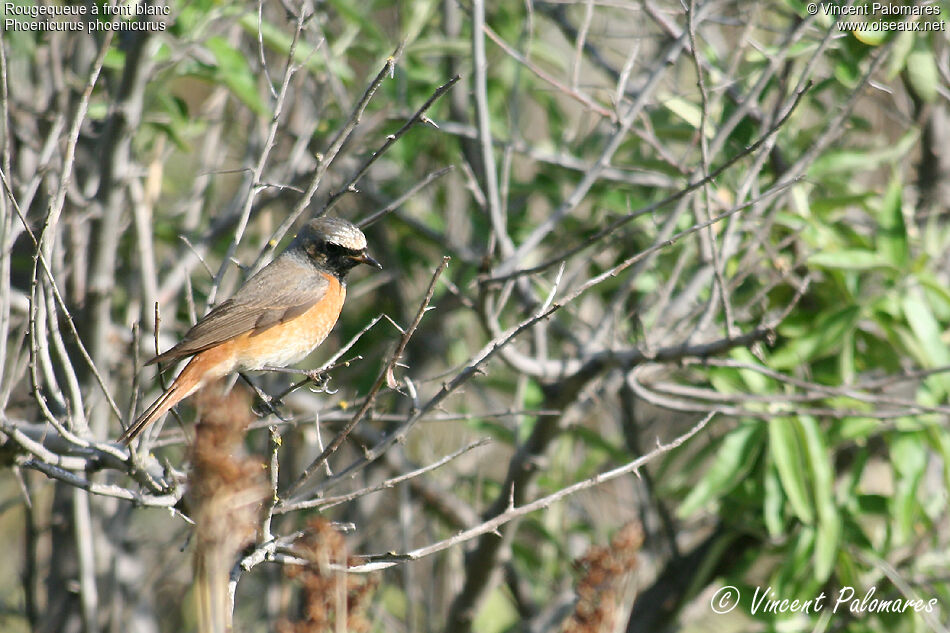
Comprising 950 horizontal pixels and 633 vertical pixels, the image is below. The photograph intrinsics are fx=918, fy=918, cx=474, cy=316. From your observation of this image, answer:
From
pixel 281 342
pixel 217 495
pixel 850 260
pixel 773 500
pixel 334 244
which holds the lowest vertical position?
pixel 773 500

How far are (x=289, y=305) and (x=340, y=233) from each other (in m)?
0.41

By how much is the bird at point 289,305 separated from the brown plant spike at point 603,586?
200 cm

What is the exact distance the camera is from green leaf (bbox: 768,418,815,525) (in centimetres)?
390

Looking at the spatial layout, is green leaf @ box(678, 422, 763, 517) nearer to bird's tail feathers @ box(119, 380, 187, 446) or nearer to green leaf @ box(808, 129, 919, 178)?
green leaf @ box(808, 129, 919, 178)

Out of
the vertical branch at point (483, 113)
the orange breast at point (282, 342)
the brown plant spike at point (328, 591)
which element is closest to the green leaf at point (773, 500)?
the vertical branch at point (483, 113)

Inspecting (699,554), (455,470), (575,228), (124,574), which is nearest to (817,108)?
(575,228)

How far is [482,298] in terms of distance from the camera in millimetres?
3596

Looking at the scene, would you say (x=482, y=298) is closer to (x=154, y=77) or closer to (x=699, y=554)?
(x=154, y=77)

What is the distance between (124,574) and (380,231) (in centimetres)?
249

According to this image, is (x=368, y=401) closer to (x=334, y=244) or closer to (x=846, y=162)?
(x=334, y=244)

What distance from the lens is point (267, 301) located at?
Answer: 422 cm

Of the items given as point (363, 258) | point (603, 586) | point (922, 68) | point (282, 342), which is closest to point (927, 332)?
point (922, 68)

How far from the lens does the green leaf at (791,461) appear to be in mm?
3898

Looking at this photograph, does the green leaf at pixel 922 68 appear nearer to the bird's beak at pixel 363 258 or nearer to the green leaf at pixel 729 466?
the green leaf at pixel 729 466
